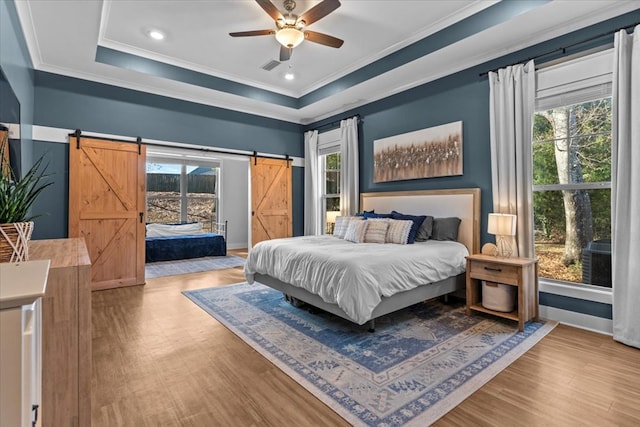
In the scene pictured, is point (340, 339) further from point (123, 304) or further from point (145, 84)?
point (145, 84)

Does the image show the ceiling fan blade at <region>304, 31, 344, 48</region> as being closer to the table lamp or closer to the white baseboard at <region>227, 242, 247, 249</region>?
the table lamp

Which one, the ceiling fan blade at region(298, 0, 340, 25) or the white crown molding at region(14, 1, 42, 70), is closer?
the ceiling fan blade at region(298, 0, 340, 25)

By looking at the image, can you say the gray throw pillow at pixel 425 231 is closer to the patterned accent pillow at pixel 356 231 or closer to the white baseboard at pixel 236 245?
the patterned accent pillow at pixel 356 231

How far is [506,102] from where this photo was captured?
3.50 meters

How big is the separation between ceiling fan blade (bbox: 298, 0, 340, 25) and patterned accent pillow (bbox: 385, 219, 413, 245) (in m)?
2.38

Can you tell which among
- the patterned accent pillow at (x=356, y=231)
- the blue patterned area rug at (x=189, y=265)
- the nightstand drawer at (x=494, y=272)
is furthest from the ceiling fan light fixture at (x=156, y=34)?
the nightstand drawer at (x=494, y=272)

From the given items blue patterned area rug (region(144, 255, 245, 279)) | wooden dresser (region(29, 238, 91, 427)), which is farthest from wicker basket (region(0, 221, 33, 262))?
blue patterned area rug (region(144, 255, 245, 279))

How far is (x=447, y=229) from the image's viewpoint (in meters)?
3.95

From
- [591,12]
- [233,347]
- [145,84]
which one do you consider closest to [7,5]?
[145,84]

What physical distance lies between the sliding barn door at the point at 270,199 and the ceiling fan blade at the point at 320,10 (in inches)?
133

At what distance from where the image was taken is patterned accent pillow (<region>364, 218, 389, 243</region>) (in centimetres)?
387

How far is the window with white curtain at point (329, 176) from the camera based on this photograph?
20.3ft

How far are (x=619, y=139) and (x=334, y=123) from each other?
4.17 m

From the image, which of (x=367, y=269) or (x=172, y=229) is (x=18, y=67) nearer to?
(x=367, y=269)
